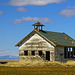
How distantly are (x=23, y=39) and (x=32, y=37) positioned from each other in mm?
1942

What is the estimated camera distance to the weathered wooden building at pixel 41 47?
4219 cm

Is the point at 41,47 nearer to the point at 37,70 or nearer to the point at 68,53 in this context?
the point at 68,53

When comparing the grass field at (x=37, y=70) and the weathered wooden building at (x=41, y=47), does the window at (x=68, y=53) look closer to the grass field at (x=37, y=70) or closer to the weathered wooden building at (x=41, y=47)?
the weathered wooden building at (x=41, y=47)

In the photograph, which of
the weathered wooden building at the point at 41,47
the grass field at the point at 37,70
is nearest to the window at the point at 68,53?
the weathered wooden building at the point at 41,47

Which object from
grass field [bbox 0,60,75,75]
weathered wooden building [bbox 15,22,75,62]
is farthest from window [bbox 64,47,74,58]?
grass field [bbox 0,60,75,75]

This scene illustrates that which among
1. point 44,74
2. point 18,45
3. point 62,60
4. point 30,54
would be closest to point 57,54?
point 62,60

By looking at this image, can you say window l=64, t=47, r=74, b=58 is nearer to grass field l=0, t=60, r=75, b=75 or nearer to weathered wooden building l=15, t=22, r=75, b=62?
weathered wooden building l=15, t=22, r=75, b=62

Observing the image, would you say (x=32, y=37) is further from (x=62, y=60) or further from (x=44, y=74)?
(x=44, y=74)

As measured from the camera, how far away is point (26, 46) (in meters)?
45.4

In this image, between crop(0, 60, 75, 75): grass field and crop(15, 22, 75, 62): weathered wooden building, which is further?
crop(15, 22, 75, 62): weathered wooden building

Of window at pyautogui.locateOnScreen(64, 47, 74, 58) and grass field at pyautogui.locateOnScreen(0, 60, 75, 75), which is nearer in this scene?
grass field at pyautogui.locateOnScreen(0, 60, 75, 75)

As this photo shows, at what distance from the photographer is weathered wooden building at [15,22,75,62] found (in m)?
42.2

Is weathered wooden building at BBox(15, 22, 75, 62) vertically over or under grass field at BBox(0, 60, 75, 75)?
over

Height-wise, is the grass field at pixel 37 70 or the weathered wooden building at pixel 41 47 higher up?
the weathered wooden building at pixel 41 47
